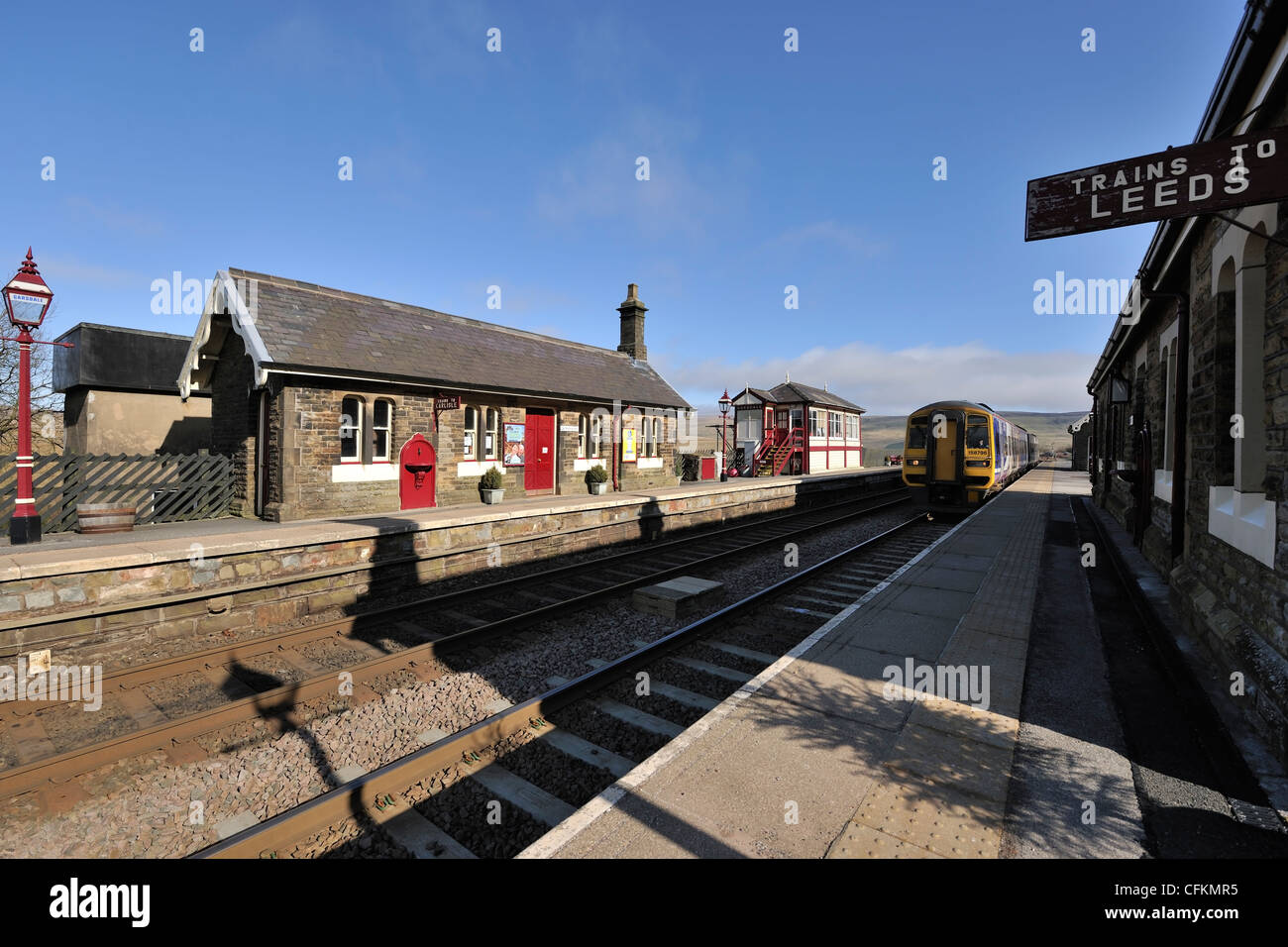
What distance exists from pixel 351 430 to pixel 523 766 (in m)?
11.4

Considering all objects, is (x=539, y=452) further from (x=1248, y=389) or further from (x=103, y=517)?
(x=1248, y=389)

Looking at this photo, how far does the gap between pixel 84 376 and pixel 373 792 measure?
21599 mm

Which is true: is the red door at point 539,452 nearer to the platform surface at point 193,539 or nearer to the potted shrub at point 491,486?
the potted shrub at point 491,486

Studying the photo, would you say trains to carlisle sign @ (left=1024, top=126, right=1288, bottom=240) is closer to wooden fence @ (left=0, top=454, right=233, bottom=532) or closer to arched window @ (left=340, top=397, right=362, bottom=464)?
arched window @ (left=340, top=397, right=362, bottom=464)

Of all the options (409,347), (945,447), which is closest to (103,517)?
(409,347)

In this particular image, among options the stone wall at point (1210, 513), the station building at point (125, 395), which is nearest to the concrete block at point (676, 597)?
the stone wall at point (1210, 513)

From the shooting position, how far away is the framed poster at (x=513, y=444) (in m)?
16.4

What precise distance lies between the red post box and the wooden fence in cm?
368

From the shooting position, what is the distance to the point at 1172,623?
21.3 feet

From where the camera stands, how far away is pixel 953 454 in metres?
17.5

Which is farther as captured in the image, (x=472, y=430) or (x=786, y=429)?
(x=786, y=429)

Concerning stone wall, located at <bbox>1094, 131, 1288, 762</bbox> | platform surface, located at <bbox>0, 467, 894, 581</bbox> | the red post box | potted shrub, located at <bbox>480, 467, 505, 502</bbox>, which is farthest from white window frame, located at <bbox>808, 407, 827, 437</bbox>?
the red post box
